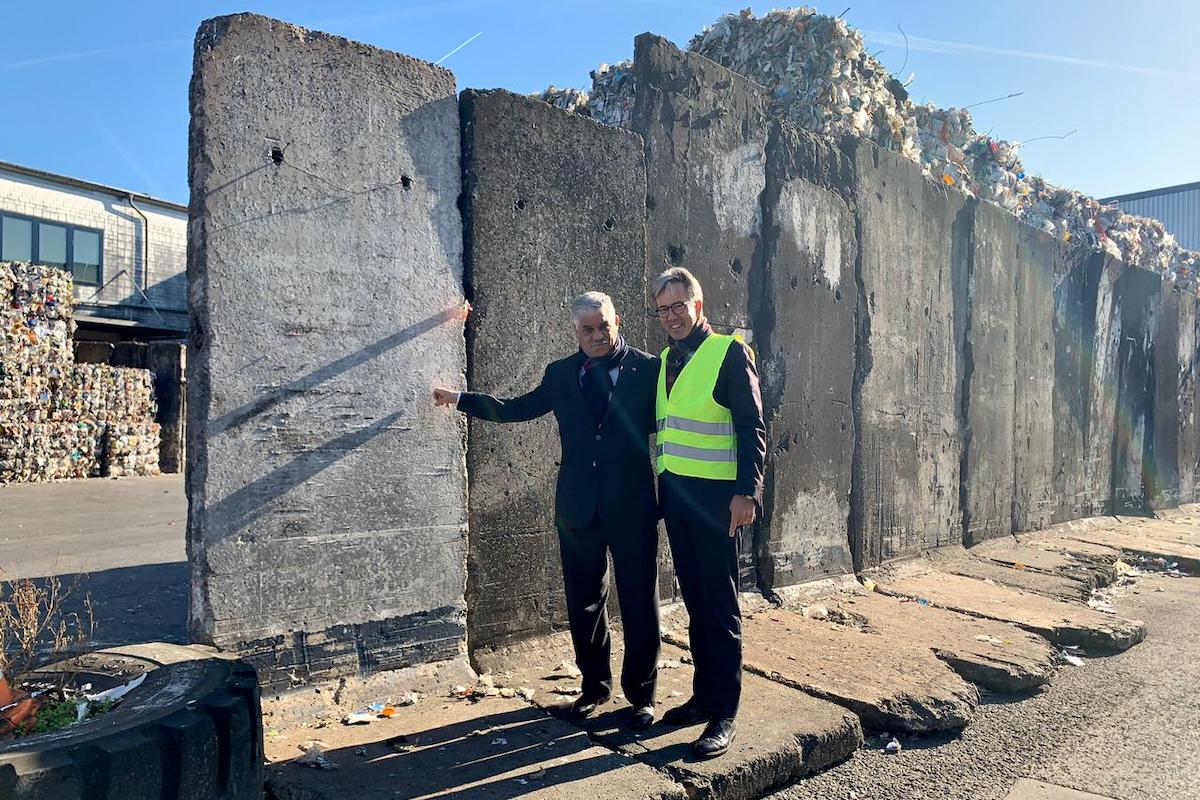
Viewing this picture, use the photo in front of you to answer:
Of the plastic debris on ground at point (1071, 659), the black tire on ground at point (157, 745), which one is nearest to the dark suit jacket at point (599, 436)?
the black tire on ground at point (157, 745)

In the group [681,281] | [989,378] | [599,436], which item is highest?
[681,281]

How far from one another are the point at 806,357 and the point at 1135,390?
7728mm

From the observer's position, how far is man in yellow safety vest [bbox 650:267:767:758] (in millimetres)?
→ 2928

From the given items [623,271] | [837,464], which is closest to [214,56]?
[623,271]

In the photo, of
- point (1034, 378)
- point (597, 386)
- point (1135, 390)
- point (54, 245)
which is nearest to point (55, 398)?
point (54, 245)

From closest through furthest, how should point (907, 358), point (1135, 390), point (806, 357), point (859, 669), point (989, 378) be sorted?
1. point (859, 669)
2. point (806, 357)
3. point (907, 358)
4. point (989, 378)
5. point (1135, 390)

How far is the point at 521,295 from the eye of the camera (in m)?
3.67

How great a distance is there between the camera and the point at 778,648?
4.03 metres

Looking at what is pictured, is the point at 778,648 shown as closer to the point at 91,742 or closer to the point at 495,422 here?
the point at 495,422

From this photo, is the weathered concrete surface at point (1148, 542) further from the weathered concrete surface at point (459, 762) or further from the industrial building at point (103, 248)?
the industrial building at point (103, 248)

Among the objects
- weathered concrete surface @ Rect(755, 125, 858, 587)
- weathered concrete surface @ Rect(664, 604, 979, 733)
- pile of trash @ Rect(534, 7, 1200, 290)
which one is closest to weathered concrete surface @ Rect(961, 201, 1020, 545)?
pile of trash @ Rect(534, 7, 1200, 290)

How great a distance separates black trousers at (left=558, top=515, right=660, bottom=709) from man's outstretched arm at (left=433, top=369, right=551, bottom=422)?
0.51 metres

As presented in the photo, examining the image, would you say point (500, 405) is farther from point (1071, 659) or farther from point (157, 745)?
point (1071, 659)

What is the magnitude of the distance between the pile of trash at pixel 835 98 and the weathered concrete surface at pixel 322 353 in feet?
5.57
